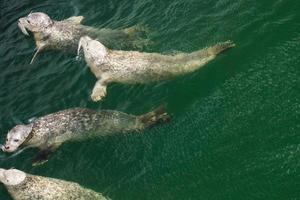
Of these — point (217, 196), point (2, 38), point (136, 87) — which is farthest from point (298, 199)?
point (2, 38)

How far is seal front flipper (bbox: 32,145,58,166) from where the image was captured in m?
11.3

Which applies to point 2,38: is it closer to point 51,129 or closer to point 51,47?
point 51,47

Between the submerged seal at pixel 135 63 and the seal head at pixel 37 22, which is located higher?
the seal head at pixel 37 22

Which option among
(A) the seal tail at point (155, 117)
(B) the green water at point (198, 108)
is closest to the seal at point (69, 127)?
(A) the seal tail at point (155, 117)

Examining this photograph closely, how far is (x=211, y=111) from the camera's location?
10.9m

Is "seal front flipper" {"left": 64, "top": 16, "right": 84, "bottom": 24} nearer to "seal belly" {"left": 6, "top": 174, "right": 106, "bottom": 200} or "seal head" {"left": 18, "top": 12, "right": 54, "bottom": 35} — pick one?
"seal head" {"left": 18, "top": 12, "right": 54, "bottom": 35}

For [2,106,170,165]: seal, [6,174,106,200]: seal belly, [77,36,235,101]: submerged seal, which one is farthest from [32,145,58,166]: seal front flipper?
[77,36,235,101]: submerged seal

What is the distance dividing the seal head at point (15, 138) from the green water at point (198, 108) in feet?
1.15

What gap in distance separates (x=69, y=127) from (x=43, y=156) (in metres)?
0.79

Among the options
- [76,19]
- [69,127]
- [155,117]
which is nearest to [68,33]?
[76,19]

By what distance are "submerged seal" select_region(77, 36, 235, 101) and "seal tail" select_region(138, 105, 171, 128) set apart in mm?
1090

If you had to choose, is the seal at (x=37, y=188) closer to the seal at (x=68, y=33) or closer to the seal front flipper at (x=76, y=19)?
the seal at (x=68, y=33)

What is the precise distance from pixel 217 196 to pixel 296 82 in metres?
2.63

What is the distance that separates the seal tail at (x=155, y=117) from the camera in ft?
35.9
